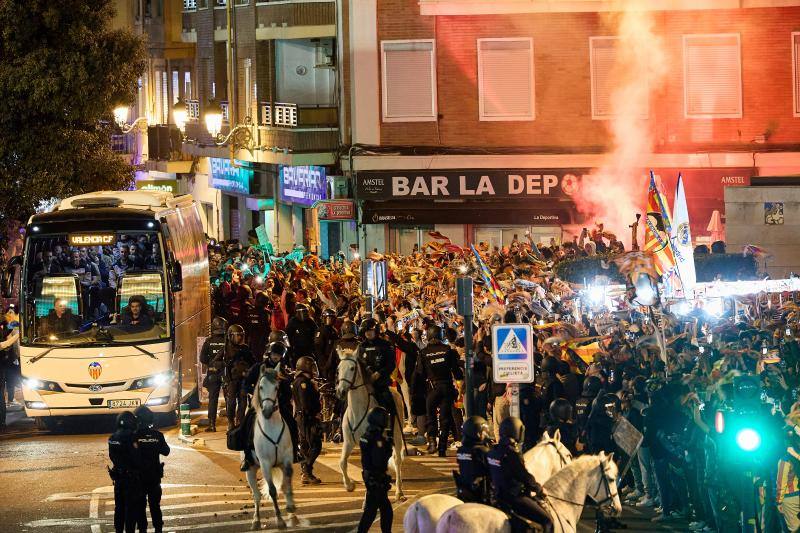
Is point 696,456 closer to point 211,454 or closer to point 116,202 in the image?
point 211,454

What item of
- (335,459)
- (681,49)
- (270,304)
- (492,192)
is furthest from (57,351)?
(681,49)

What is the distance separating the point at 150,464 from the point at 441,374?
21.4ft

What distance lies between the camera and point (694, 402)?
51.3 ft

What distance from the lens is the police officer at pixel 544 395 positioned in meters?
18.5

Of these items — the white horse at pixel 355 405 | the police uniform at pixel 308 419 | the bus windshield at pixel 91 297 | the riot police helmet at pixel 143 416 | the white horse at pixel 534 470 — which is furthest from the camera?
the bus windshield at pixel 91 297

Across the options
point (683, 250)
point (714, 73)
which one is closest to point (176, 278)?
point (683, 250)

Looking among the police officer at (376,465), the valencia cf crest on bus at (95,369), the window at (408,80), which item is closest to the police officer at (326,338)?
the valencia cf crest on bus at (95,369)

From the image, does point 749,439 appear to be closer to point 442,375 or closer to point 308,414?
point 308,414

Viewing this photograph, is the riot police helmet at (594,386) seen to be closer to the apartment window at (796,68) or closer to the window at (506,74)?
the window at (506,74)

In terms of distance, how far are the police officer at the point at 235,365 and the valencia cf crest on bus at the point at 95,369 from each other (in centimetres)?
190

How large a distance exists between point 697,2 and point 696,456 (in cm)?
2622

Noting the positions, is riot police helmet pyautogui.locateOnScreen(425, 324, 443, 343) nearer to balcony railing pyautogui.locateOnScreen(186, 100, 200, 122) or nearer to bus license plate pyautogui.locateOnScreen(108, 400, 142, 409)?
bus license plate pyautogui.locateOnScreen(108, 400, 142, 409)

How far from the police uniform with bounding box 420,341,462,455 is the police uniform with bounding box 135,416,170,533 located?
6173mm

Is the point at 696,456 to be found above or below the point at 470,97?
below
